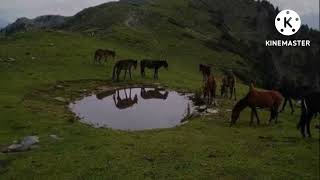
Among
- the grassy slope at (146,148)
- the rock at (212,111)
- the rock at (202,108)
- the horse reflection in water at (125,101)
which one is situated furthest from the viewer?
the horse reflection in water at (125,101)

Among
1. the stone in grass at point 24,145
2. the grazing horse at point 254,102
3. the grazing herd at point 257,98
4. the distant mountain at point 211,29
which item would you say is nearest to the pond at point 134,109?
the grazing herd at point 257,98

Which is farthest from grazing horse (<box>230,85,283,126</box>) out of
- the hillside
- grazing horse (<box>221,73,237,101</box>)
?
grazing horse (<box>221,73,237,101</box>)

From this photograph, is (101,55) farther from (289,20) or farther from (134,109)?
(289,20)

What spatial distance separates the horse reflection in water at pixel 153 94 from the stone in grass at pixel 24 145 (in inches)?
597

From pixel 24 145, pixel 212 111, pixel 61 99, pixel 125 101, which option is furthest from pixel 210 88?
pixel 24 145

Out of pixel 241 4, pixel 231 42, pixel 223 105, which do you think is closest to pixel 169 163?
pixel 223 105

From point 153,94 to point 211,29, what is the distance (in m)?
74.8

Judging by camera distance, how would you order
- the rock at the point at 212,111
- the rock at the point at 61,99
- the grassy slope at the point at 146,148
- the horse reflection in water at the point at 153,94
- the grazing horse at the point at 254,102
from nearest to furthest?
the grassy slope at the point at 146,148 < the grazing horse at the point at 254,102 < the rock at the point at 212,111 < the rock at the point at 61,99 < the horse reflection in water at the point at 153,94

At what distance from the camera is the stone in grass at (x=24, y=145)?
2292 centimetres

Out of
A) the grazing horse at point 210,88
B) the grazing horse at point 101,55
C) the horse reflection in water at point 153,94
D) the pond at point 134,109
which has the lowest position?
the pond at point 134,109

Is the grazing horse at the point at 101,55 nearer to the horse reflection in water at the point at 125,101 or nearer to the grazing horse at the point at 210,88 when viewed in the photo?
the horse reflection in water at the point at 125,101

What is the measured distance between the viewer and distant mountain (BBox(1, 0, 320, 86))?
88688 mm

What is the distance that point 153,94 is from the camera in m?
39.9

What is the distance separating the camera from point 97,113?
32344 mm
